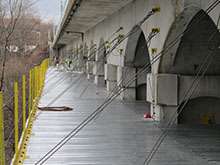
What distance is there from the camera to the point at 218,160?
6152 mm

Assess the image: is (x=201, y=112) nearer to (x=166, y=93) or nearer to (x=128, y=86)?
(x=166, y=93)

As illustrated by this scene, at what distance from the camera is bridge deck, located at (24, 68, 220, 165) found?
20.1ft

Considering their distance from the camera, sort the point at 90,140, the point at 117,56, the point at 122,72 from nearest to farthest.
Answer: the point at 90,140, the point at 122,72, the point at 117,56

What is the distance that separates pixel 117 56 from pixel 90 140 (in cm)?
801

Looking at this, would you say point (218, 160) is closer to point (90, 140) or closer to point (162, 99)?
point (90, 140)

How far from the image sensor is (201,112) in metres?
10.6

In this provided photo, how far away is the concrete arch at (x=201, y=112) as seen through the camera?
1038cm

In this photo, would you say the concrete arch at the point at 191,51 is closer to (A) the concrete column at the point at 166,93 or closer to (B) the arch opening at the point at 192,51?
(B) the arch opening at the point at 192,51

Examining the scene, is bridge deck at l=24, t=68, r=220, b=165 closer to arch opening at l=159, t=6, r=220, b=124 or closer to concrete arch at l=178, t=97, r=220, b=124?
concrete arch at l=178, t=97, r=220, b=124

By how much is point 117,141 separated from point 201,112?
410 cm

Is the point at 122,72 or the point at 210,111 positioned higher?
the point at 122,72

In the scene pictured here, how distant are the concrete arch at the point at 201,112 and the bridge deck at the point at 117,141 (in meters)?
1.09

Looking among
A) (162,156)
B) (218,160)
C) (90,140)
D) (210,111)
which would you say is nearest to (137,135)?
(90,140)

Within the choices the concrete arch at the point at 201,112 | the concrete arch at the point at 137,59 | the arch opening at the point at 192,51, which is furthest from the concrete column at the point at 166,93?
the concrete arch at the point at 137,59
